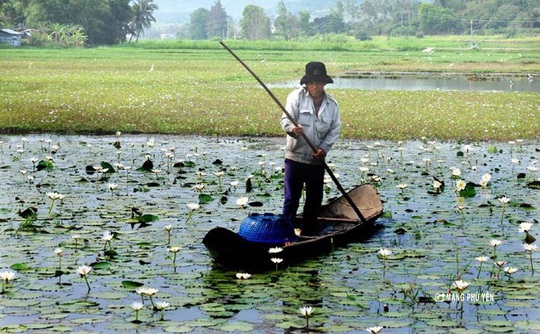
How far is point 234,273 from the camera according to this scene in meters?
8.40

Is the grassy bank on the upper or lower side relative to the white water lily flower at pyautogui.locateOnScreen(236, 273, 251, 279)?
lower

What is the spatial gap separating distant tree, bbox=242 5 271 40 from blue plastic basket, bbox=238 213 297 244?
16701 centimetres

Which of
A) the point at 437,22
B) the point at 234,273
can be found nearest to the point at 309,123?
the point at 234,273

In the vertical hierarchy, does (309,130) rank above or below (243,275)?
above

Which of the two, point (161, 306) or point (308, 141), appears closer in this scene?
point (161, 306)

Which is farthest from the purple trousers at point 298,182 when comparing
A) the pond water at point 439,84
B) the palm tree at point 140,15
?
the palm tree at point 140,15

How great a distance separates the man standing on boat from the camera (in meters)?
9.48

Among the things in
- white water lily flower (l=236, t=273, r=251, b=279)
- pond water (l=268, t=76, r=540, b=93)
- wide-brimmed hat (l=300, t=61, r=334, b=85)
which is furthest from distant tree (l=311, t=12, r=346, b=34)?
white water lily flower (l=236, t=273, r=251, b=279)

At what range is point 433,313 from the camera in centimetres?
719

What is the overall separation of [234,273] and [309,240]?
82 centimetres

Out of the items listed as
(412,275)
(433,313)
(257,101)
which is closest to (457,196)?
(412,275)

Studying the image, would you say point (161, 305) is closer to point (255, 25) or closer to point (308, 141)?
point (308, 141)

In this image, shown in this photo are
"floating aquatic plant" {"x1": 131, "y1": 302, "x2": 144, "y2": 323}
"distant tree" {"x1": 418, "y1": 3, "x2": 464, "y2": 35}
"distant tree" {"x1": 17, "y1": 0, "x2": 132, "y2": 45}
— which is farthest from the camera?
"distant tree" {"x1": 418, "y1": 3, "x2": 464, "y2": 35}

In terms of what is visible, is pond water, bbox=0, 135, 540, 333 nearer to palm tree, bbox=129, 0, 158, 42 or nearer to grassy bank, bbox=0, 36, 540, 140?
grassy bank, bbox=0, 36, 540, 140
